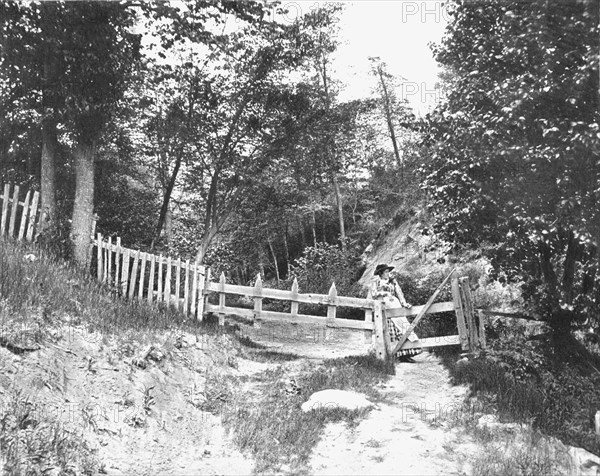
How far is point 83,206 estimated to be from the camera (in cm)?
1001

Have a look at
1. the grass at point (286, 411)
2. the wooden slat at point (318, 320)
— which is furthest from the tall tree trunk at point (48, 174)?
the grass at point (286, 411)

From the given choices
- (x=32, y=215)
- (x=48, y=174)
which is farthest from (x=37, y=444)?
(x=48, y=174)

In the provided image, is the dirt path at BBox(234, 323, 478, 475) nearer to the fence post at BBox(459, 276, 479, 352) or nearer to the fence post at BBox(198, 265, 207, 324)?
the fence post at BBox(459, 276, 479, 352)

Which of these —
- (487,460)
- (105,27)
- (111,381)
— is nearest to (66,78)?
(105,27)

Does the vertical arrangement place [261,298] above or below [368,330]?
above

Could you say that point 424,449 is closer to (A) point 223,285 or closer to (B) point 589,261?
(B) point 589,261

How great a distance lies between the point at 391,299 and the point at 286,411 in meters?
4.31

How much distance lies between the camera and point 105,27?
9.52 meters

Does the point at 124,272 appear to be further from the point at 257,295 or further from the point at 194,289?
the point at 257,295

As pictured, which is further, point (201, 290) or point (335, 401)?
point (201, 290)

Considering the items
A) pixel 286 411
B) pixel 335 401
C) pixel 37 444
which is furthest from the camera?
pixel 335 401

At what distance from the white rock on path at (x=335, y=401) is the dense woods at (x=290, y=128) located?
3.23 metres

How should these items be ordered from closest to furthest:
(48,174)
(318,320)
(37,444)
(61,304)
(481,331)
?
1. (37,444)
2. (61,304)
3. (481,331)
4. (318,320)
5. (48,174)

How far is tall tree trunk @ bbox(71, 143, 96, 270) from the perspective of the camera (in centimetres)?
984
